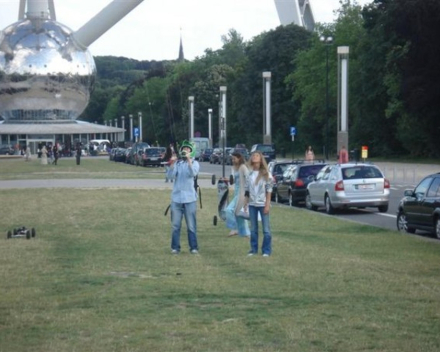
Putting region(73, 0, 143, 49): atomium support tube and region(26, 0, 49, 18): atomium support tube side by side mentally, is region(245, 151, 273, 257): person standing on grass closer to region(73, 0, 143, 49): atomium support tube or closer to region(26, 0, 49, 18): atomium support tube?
region(73, 0, 143, 49): atomium support tube

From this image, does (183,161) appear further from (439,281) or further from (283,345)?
(283,345)

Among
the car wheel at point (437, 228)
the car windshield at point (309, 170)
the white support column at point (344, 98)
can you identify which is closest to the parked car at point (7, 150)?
the white support column at point (344, 98)

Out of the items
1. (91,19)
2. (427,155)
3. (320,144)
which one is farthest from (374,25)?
(91,19)

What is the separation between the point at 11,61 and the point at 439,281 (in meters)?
109

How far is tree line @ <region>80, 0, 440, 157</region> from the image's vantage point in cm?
6650

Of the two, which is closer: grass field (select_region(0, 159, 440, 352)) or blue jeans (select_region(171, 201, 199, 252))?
grass field (select_region(0, 159, 440, 352))

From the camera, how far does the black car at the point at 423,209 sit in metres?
21.2

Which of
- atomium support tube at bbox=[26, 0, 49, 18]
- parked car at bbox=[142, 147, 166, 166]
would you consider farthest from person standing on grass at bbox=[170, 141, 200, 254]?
atomium support tube at bbox=[26, 0, 49, 18]

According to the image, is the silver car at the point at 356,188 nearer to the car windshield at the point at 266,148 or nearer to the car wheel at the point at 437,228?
the car wheel at the point at 437,228

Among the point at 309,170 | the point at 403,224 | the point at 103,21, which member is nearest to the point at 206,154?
the point at 103,21

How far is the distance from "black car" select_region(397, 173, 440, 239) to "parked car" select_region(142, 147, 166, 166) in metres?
57.2

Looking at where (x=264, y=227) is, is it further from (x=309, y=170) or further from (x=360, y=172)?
(x=309, y=170)

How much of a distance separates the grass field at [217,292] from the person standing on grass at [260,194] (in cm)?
45

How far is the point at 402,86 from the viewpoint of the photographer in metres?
67.5
